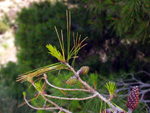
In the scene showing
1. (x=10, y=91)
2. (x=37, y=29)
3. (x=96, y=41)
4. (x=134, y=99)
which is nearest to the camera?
(x=134, y=99)

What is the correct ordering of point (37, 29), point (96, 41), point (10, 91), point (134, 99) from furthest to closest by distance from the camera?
1. point (10, 91)
2. point (96, 41)
3. point (37, 29)
4. point (134, 99)

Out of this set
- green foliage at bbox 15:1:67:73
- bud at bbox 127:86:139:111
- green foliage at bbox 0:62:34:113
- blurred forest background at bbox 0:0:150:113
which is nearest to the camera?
bud at bbox 127:86:139:111

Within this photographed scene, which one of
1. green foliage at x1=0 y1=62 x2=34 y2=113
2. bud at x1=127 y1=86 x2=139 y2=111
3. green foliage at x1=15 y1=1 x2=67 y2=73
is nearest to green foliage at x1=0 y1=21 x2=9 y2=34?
green foliage at x1=0 y1=62 x2=34 y2=113

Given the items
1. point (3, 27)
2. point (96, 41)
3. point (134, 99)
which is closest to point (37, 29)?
point (96, 41)

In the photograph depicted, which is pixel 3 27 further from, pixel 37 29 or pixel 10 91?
pixel 37 29

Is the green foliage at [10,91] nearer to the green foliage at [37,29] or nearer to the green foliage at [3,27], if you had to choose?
the green foliage at [37,29]

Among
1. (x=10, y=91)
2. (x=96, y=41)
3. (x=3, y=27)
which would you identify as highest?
(x=96, y=41)

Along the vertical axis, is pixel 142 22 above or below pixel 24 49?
above

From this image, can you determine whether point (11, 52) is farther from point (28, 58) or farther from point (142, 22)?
point (142, 22)

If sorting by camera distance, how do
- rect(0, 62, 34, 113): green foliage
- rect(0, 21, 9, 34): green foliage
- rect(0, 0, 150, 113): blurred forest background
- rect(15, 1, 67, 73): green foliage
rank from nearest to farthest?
1. rect(0, 0, 150, 113): blurred forest background
2. rect(15, 1, 67, 73): green foliage
3. rect(0, 62, 34, 113): green foliage
4. rect(0, 21, 9, 34): green foliage

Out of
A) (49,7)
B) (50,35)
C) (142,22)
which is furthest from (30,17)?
(142,22)

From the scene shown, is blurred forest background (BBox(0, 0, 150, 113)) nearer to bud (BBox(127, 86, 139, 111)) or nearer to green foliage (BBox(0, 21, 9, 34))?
bud (BBox(127, 86, 139, 111))
